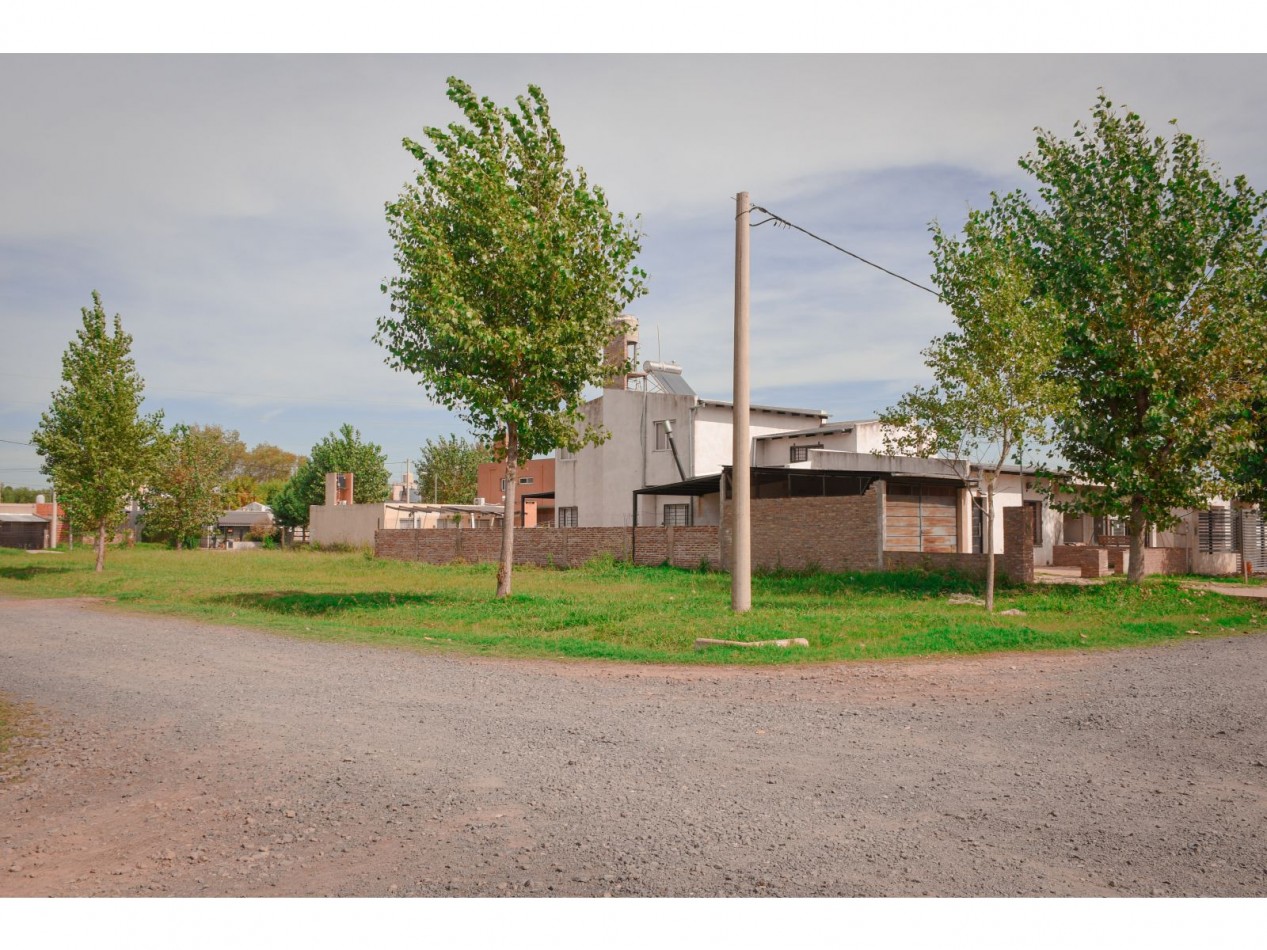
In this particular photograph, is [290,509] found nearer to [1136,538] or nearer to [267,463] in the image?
[267,463]

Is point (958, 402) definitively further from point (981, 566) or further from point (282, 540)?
point (282, 540)

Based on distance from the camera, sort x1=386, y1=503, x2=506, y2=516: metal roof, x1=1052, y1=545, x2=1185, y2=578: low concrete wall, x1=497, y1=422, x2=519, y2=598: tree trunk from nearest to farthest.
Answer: x1=497, y1=422, x2=519, y2=598: tree trunk < x1=1052, y1=545, x2=1185, y2=578: low concrete wall < x1=386, y1=503, x2=506, y2=516: metal roof

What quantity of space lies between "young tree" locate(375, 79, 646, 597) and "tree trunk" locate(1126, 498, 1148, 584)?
12.1m

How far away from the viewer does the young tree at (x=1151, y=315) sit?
65.2 ft

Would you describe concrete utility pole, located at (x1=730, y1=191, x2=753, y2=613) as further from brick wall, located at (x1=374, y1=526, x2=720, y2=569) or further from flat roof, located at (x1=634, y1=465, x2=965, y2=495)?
brick wall, located at (x1=374, y1=526, x2=720, y2=569)

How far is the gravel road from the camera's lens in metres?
4.61

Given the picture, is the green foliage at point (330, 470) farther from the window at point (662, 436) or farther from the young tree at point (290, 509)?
the window at point (662, 436)

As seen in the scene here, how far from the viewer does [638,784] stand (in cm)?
614

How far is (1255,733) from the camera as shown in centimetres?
783

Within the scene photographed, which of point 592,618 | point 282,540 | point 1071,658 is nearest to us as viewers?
point 1071,658

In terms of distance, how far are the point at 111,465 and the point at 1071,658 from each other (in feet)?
98.8

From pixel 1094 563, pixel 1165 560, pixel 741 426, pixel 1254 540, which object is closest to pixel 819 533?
pixel 1094 563

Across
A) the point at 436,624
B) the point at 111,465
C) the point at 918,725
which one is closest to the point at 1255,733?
the point at 918,725

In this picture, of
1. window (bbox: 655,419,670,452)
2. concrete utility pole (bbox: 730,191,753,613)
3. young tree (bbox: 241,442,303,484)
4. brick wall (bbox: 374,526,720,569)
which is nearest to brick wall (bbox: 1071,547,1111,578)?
brick wall (bbox: 374,526,720,569)
